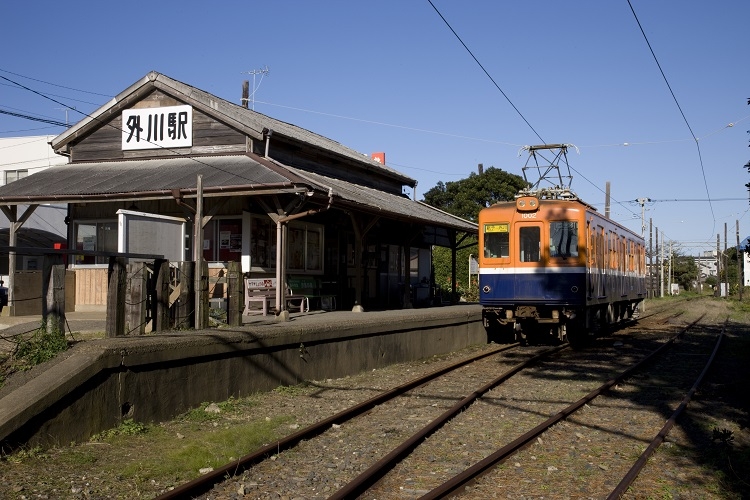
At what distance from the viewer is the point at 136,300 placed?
9.10 meters

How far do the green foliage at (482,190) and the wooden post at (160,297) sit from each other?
45463 mm

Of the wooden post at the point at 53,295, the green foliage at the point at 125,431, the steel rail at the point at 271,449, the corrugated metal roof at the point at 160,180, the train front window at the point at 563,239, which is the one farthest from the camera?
the train front window at the point at 563,239

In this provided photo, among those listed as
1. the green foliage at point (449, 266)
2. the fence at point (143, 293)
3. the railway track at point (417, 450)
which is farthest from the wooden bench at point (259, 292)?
the green foliage at point (449, 266)

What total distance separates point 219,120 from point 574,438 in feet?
38.9

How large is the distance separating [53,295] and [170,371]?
58.6 inches

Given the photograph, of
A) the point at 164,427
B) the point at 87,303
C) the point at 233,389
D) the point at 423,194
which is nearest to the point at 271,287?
the point at 87,303

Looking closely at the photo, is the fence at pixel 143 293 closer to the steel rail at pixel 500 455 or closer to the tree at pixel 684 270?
the steel rail at pixel 500 455

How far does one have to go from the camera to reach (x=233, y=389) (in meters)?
9.09

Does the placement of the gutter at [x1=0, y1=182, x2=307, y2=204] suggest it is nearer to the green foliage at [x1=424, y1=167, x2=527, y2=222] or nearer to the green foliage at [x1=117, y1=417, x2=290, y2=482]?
the green foliage at [x1=117, y1=417, x2=290, y2=482]

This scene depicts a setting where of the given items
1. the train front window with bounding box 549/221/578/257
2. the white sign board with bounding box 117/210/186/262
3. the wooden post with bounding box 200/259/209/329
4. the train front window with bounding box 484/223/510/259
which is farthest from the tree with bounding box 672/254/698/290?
the wooden post with bounding box 200/259/209/329

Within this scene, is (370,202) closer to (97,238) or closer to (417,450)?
(97,238)

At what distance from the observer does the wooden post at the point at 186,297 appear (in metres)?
9.91

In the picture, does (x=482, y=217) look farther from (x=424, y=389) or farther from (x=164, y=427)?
(x=164, y=427)

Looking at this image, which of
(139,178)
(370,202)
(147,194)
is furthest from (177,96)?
(370,202)
